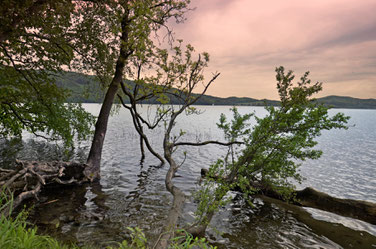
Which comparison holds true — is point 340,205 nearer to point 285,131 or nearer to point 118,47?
point 285,131

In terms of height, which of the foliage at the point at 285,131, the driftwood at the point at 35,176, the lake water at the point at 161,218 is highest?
the foliage at the point at 285,131

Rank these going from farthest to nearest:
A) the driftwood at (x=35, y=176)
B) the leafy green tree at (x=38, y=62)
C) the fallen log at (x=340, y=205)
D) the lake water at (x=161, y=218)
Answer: the fallen log at (x=340, y=205), the leafy green tree at (x=38, y=62), the driftwood at (x=35, y=176), the lake water at (x=161, y=218)

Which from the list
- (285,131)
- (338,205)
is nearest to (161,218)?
(285,131)

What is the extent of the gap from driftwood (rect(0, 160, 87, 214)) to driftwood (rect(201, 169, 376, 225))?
1307cm

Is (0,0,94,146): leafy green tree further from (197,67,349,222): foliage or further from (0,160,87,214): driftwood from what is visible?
(197,67,349,222): foliage

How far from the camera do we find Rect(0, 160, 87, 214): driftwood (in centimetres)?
989

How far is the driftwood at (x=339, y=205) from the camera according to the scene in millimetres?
11924

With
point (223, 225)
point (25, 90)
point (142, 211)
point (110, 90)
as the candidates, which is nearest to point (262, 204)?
point (223, 225)

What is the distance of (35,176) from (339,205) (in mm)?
17466

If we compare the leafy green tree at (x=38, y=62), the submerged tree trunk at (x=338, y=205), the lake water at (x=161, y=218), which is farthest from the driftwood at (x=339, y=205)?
the leafy green tree at (x=38, y=62)

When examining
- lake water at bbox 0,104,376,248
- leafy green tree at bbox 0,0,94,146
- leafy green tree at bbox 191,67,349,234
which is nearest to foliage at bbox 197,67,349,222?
leafy green tree at bbox 191,67,349,234

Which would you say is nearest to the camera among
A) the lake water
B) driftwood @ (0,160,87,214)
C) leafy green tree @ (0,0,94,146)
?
the lake water

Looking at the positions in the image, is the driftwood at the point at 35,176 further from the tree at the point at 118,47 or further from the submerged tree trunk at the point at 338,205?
the submerged tree trunk at the point at 338,205

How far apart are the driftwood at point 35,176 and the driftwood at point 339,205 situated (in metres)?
13.1
